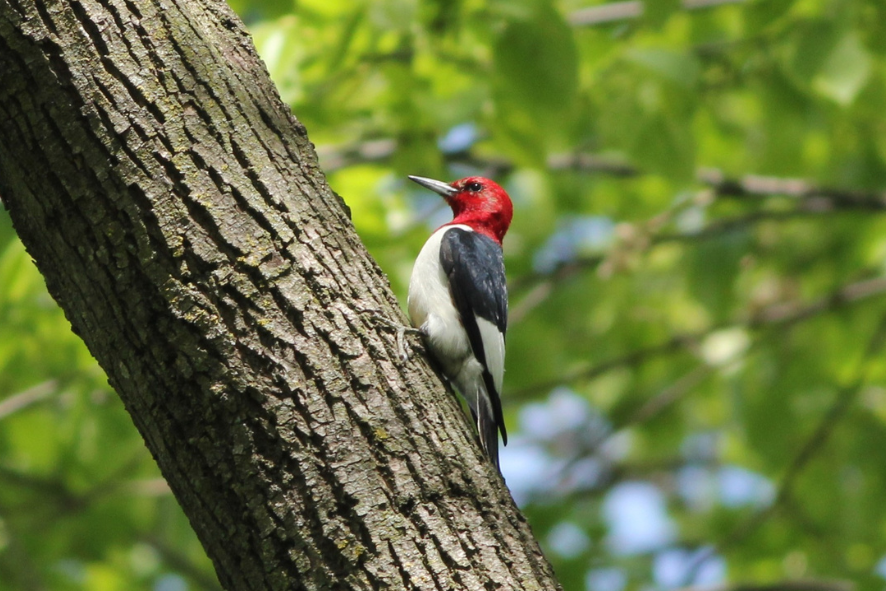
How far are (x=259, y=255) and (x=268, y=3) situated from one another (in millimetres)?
2792

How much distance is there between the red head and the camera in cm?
504

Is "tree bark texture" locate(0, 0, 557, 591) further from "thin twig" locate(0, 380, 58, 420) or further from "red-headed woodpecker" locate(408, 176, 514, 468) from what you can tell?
"thin twig" locate(0, 380, 58, 420)

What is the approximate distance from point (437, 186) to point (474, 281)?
1.10 m

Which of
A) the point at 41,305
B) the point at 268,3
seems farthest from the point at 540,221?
the point at 41,305

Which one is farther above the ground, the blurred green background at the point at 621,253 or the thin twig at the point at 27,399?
the blurred green background at the point at 621,253

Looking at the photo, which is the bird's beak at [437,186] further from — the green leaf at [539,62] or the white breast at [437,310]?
the green leaf at [539,62]

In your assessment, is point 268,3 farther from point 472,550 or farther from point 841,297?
point 841,297

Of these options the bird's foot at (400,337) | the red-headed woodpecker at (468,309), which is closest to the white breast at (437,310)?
the red-headed woodpecker at (468,309)

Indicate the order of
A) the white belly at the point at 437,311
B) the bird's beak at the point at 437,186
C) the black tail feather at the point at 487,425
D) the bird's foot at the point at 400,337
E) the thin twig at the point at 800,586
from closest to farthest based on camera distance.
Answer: the bird's foot at the point at 400,337 < the white belly at the point at 437,311 < the black tail feather at the point at 487,425 < the bird's beak at the point at 437,186 < the thin twig at the point at 800,586

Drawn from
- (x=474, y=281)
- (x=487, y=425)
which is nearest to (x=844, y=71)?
(x=474, y=281)

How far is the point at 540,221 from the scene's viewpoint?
698cm

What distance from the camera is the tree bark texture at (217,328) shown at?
2.03 m

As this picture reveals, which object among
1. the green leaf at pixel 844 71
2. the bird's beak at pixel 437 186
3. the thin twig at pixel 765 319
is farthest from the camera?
the thin twig at pixel 765 319

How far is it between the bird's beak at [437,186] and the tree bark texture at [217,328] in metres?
2.68
